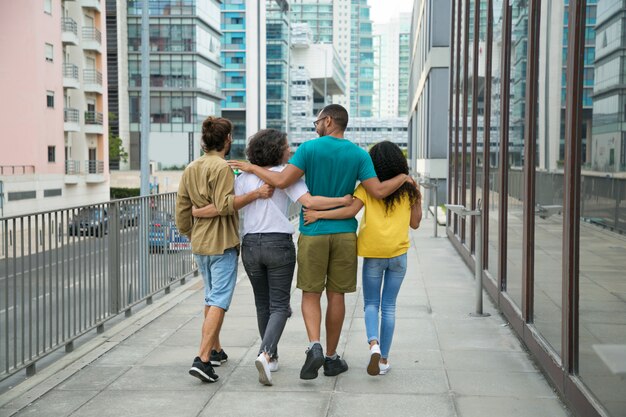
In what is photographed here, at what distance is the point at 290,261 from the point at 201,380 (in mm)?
1059

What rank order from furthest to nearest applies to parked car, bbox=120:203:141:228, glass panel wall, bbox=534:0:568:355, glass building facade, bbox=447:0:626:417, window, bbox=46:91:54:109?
window, bbox=46:91:54:109 → parked car, bbox=120:203:141:228 → glass panel wall, bbox=534:0:568:355 → glass building facade, bbox=447:0:626:417

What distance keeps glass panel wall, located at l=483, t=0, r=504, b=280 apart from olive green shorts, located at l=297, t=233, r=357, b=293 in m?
3.94

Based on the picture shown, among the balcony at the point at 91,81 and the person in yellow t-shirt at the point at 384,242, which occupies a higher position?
the balcony at the point at 91,81

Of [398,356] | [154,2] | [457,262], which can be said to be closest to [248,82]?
[154,2]

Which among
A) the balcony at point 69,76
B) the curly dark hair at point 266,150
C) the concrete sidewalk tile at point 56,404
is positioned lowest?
the concrete sidewalk tile at point 56,404

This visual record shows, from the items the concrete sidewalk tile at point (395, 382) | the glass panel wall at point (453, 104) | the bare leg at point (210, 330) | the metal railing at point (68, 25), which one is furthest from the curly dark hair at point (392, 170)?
the metal railing at point (68, 25)

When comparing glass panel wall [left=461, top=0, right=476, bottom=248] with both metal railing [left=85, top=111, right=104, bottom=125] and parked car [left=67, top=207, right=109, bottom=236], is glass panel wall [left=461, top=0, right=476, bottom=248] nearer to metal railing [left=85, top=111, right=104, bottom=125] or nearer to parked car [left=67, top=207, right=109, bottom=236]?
parked car [left=67, top=207, right=109, bottom=236]

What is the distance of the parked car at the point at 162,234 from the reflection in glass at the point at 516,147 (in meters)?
4.02

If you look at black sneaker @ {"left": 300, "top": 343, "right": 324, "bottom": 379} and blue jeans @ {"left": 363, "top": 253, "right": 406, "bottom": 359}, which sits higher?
blue jeans @ {"left": 363, "top": 253, "right": 406, "bottom": 359}

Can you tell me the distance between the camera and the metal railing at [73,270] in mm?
5883

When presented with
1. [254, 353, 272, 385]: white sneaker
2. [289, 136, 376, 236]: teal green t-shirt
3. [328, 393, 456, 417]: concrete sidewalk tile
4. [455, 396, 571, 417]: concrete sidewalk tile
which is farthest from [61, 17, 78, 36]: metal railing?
[455, 396, 571, 417]: concrete sidewalk tile

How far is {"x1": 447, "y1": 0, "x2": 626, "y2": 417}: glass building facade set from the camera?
4.37 metres

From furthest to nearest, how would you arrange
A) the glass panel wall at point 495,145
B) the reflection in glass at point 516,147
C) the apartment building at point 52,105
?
the apartment building at point 52,105
the glass panel wall at point 495,145
the reflection in glass at point 516,147

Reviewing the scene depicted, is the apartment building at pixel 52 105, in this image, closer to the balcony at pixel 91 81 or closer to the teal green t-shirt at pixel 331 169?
the balcony at pixel 91 81
